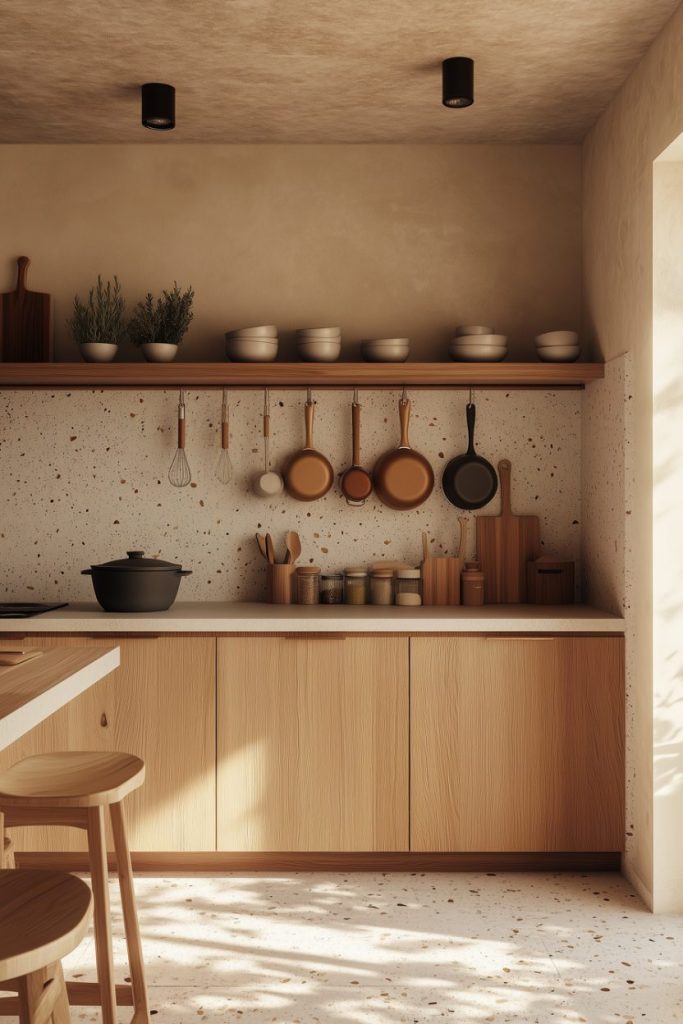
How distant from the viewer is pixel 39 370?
11.8 ft

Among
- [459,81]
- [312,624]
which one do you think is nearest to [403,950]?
[312,624]

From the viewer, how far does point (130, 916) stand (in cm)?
219

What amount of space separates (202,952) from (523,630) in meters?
1.47

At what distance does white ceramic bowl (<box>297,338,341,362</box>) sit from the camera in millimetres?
3703

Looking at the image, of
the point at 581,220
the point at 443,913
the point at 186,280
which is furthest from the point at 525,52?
the point at 443,913

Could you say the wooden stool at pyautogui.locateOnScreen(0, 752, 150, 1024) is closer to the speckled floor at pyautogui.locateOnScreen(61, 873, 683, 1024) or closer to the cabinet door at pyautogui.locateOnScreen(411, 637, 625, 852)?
the speckled floor at pyautogui.locateOnScreen(61, 873, 683, 1024)

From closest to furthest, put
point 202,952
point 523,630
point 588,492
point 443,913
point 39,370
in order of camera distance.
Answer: point 202,952, point 443,913, point 523,630, point 39,370, point 588,492

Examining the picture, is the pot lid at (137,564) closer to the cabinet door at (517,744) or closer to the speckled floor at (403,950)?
the cabinet door at (517,744)

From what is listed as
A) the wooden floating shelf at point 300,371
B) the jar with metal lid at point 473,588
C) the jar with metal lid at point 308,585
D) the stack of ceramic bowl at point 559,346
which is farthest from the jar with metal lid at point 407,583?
the stack of ceramic bowl at point 559,346

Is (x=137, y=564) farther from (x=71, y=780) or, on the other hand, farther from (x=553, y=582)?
(x=553, y=582)

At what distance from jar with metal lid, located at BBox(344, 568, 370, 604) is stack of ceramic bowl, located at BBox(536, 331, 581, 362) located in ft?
3.68

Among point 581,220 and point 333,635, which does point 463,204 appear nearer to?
point 581,220

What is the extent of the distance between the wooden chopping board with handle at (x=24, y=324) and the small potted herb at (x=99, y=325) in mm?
121

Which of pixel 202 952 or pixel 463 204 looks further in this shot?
pixel 463 204
